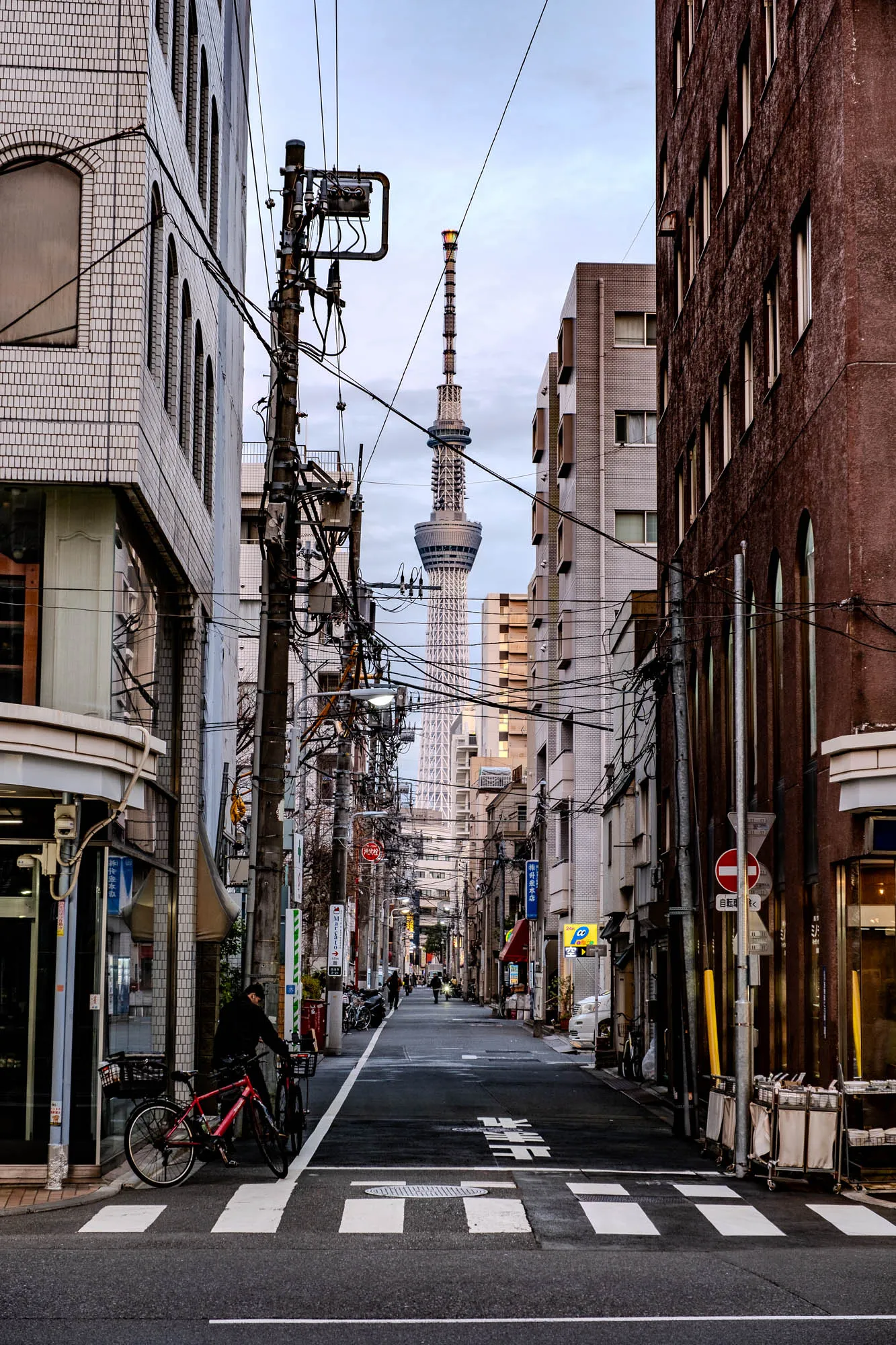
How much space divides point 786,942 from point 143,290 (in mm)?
11344

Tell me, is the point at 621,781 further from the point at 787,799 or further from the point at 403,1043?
the point at 787,799

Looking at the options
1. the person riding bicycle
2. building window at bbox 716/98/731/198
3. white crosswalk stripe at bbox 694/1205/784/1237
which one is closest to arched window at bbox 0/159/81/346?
the person riding bicycle

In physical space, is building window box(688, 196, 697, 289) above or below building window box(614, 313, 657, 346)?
below

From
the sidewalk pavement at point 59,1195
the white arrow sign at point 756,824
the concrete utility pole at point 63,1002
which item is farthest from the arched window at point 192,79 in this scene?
the sidewalk pavement at point 59,1195

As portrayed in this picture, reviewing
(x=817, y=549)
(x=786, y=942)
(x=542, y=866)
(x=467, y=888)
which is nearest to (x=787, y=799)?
(x=786, y=942)

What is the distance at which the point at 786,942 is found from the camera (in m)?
22.4

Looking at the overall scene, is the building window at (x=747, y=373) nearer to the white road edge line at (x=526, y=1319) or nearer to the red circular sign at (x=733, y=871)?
the red circular sign at (x=733, y=871)

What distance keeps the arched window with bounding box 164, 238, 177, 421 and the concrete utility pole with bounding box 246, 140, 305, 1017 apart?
4.20 ft

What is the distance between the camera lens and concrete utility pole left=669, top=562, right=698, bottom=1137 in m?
23.1

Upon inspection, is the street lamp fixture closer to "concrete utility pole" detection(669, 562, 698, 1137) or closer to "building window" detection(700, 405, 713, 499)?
"building window" detection(700, 405, 713, 499)

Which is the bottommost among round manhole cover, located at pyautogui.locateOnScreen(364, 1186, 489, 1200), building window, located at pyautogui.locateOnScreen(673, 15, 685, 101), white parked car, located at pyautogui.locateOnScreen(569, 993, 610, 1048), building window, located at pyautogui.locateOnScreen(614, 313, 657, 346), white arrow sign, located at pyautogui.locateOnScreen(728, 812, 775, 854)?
white parked car, located at pyautogui.locateOnScreen(569, 993, 610, 1048)

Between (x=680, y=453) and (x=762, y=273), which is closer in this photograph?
(x=762, y=273)

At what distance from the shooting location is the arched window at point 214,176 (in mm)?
25984

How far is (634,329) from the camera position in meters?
67.6
